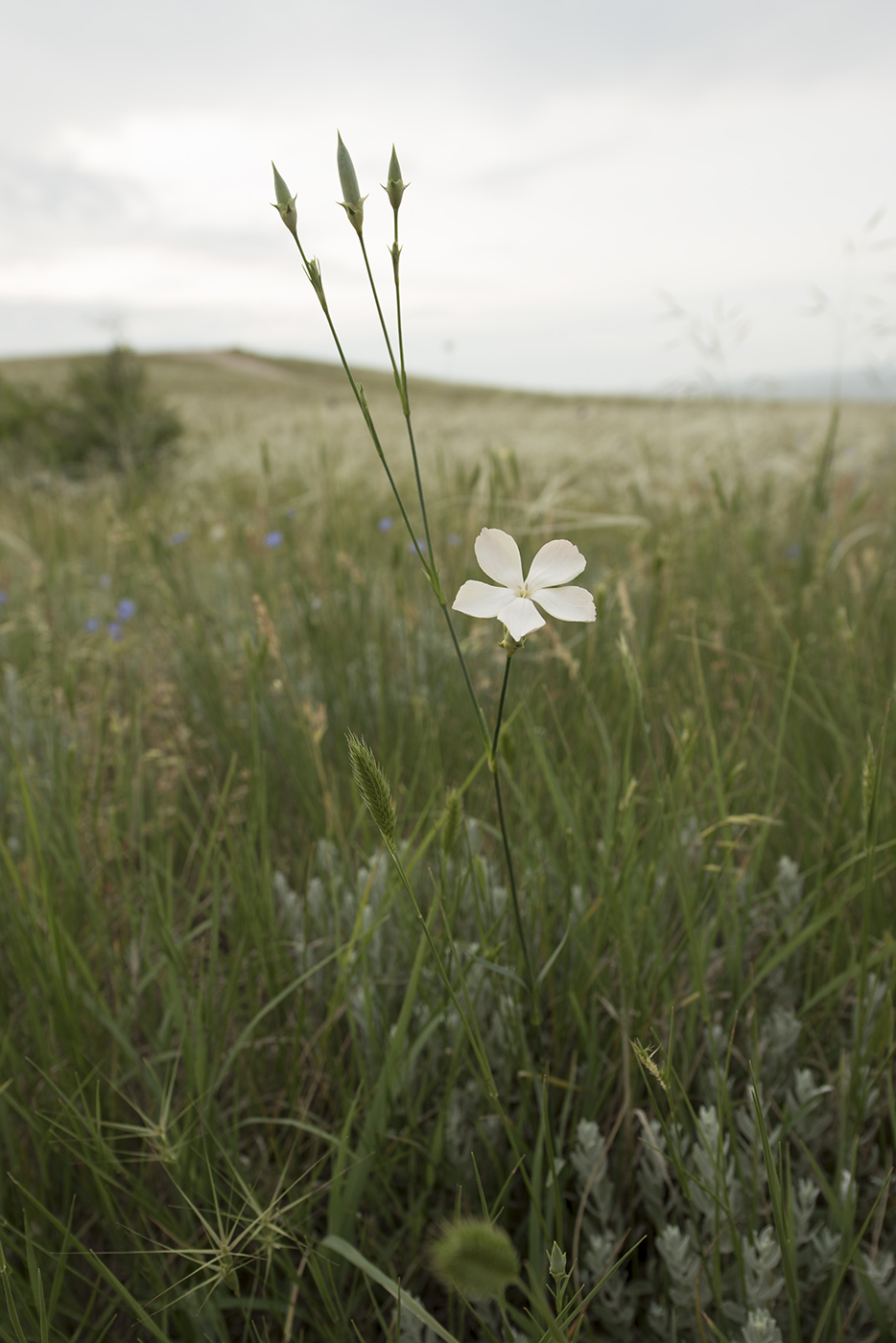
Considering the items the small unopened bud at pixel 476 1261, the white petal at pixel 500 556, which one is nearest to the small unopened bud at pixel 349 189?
the white petal at pixel 500 556

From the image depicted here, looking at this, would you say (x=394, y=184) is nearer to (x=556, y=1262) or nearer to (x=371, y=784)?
(x=371, y=784)

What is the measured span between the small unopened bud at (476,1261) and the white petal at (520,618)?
0.35 m

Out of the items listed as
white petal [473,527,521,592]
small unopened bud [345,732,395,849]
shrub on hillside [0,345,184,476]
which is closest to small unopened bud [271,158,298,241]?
white petal [473,527,521,592]

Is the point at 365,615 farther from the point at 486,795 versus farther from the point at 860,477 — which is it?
the point at 860,477

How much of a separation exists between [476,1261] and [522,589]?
0.44 meters

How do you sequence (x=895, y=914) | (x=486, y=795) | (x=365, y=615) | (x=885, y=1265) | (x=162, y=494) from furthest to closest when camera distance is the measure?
(x=162, y=494) → (x=365, y=615) → (x=486, y=795) → (x=895, y=914) → (x=885, y=1265)

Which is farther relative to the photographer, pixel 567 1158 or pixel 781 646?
pixel 781 646

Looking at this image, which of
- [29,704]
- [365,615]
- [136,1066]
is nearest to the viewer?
[136,1066]

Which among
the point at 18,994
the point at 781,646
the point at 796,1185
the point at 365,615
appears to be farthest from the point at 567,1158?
the point at 365,615

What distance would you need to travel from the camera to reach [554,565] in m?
0.62

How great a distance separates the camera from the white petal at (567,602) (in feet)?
1.94

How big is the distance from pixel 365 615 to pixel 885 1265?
5.70ft

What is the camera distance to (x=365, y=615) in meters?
2.22

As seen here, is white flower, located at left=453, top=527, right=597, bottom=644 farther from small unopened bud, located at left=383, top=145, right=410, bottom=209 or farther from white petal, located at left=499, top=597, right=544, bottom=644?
small unopened bud, located at left=383, top=145, right=410, bottom=209
